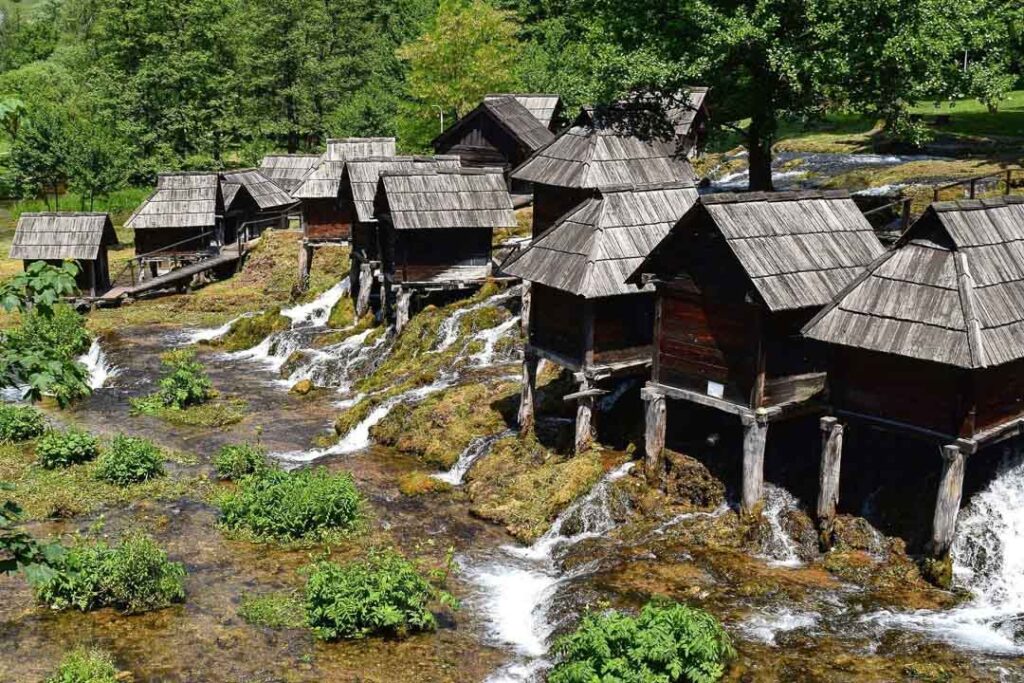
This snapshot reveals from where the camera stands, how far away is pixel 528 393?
2705 cm

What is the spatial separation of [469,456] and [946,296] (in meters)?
12.9

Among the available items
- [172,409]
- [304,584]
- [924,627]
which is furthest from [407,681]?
[172,409]

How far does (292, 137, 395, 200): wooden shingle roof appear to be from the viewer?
164 ft

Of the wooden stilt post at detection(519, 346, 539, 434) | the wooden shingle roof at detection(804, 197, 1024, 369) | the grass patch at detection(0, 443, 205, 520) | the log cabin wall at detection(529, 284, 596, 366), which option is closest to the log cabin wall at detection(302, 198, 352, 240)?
the grass patch at detection(0, 443, 205, 520)

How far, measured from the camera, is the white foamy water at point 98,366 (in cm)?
3869

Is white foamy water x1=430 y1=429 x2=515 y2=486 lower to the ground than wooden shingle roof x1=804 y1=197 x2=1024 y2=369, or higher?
lower

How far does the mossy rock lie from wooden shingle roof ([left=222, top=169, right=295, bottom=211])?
13.1 m

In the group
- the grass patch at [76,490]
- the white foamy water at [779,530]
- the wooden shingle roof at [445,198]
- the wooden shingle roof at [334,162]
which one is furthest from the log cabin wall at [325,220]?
the white foamy water at [779,530]

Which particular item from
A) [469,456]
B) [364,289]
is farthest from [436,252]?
[469,456]

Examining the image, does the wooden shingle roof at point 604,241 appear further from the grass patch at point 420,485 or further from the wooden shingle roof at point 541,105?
the wooden shingle roof at point 541,105

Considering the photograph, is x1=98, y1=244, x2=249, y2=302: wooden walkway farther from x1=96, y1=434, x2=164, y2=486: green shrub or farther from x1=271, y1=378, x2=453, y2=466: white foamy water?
x1=96, y1=434, x2=164, y2=486: green shrub

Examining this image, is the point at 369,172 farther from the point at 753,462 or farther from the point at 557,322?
the point at 753,462

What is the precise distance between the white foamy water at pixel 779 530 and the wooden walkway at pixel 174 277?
3669cm

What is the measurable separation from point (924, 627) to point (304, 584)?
11.4 m
